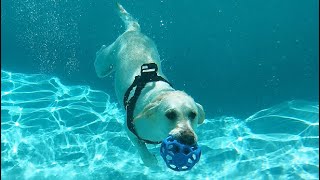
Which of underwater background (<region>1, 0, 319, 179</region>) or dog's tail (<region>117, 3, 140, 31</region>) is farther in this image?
dog's tail (<region>117, 3, 140, 31</region>)

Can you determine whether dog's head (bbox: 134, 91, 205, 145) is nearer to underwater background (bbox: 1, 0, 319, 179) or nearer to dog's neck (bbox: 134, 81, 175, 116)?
dog's neck (bbox: 134, 81, 175, 116)

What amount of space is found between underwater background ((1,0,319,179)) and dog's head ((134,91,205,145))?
306 centimetres

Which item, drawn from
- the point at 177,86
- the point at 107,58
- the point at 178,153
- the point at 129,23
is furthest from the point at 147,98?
the point at 177,86

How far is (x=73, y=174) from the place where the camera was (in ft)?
23.7

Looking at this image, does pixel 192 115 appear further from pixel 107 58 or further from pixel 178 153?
pixel 107 58

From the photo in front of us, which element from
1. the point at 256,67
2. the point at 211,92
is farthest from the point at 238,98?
the point at 256,67

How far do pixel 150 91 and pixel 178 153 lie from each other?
5.57ft

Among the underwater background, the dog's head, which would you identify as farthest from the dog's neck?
the underwater background

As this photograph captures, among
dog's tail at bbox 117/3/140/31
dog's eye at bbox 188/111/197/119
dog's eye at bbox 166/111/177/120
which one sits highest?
dog's tail at bbox 117/3/140/31

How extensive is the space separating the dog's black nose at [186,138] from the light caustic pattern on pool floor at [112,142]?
3651 millimetres

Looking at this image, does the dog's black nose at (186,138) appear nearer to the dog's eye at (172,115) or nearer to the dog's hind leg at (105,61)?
the dog's eye at (172,115)

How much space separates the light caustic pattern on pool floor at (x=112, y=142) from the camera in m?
7.34

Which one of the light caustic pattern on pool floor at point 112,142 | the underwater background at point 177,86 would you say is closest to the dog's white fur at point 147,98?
the light caustic pattern on pool floor at point 112,142

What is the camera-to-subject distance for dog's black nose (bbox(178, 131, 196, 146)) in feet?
12.2
